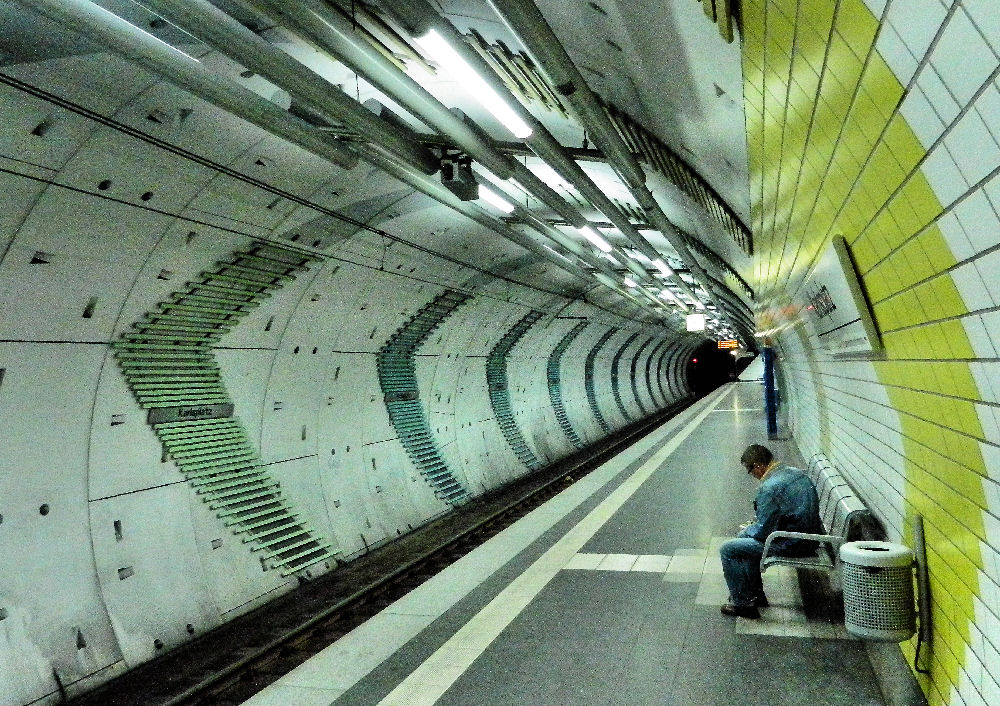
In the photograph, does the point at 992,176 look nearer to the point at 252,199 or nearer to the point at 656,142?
the point at 252,199

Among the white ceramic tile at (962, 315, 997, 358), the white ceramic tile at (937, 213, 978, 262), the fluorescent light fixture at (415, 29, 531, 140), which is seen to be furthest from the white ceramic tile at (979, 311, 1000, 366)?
the fluorescent light fixture at (415, 29, 531, 140)

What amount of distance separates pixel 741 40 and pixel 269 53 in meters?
2.18

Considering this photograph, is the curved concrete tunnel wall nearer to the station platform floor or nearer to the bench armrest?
the station platform floor

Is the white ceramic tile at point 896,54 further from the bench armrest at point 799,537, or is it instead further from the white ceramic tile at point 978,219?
the bench armrest at point 799,537

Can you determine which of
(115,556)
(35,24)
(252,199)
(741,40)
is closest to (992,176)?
(741,40)

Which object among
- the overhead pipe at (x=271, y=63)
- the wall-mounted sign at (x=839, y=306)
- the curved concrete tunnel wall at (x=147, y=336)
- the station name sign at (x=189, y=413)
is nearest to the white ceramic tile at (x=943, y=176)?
the wall-mounted sign at (x=839, y=306)

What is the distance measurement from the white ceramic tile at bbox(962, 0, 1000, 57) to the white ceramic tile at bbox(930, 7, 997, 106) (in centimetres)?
2

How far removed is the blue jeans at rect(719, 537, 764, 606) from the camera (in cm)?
518

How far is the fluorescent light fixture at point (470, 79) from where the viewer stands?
382 centimetres

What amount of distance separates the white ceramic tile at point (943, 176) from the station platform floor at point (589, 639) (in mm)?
2653

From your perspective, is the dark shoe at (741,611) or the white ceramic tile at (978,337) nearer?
the white ceramic tile at (978,337)

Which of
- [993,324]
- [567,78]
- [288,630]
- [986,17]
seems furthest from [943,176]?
[288,630]

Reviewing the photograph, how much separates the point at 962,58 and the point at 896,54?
13.3 inches

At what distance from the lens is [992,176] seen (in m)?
1.88
